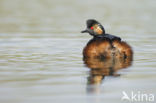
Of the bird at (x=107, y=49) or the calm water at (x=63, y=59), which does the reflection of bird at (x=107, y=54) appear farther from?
the calm water at (x=63, y=59)

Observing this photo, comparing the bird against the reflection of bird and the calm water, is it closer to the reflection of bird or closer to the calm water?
the reflection of bird

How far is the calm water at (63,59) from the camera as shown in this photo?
6836 millimetres

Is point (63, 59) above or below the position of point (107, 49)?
below

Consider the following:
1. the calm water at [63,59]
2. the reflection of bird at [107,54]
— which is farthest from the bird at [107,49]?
the calm water at [63,59]

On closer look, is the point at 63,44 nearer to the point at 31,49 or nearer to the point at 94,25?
the point at 31,49

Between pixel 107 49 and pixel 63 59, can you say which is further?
pixel 63 59

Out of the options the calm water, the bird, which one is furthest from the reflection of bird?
the calm water

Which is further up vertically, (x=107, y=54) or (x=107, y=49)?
(x=107, y=49)

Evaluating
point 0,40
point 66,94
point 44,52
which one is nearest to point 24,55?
point 44,52

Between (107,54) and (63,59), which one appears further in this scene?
(63,59)

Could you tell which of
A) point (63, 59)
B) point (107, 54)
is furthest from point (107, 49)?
point (63, 59)

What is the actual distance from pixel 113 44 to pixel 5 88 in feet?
11.7

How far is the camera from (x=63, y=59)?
416 inches

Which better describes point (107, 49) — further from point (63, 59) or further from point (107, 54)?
point (63, 59)
